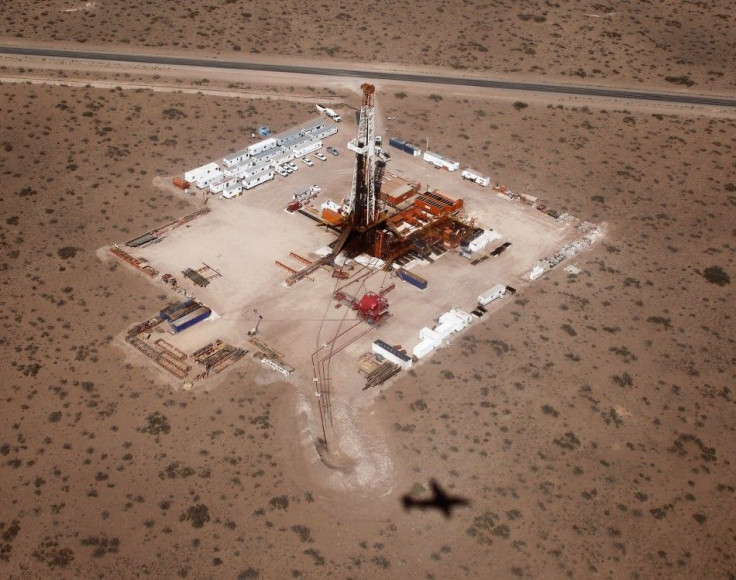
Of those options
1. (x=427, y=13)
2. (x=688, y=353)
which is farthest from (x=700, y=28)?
(x=688, y=353)

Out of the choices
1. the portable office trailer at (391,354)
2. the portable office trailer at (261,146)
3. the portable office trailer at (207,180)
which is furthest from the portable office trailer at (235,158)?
the portable office trailer at (391,354)

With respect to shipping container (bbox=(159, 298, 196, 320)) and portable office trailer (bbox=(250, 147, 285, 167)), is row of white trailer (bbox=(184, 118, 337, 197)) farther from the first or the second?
shipping container (bbox=(159, 298, 196, 320))

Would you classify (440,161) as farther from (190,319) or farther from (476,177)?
(190,319)

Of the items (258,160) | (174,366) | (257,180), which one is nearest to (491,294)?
(174,366)

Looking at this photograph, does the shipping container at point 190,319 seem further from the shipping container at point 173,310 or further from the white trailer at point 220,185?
the white trailer at point 220,185

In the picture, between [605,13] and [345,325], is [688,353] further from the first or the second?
[605,13]
